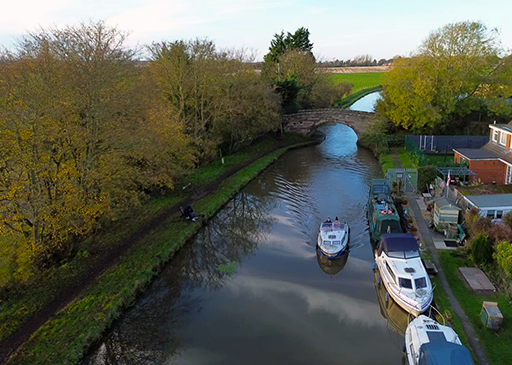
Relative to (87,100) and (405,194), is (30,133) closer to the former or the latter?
(87,100)

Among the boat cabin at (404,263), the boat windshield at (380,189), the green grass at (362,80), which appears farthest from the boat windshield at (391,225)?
the green grass at (362,80)

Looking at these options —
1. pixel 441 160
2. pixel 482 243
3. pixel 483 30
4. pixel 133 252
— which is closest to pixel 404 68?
pixel 483 30

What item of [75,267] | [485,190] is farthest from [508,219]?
[75,267]

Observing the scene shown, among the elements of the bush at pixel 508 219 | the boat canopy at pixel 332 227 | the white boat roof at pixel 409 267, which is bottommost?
the boat canopy at pixel 332 227

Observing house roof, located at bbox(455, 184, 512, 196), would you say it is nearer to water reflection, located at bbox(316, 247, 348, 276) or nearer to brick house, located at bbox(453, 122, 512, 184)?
brick house, located at bbox(453, 122, 512, 184)

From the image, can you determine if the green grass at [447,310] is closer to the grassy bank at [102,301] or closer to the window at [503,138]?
the grassy bank at [102,301]

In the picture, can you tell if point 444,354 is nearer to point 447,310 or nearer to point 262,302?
point 447,310

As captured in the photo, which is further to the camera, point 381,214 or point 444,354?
point 381,214
